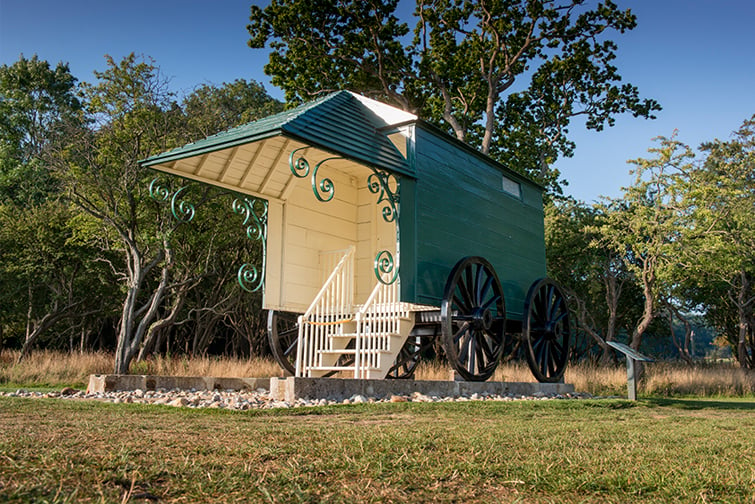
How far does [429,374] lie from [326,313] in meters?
4.84

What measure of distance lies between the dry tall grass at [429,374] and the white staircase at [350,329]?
4098 millimetres

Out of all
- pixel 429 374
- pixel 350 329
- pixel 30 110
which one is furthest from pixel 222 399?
pixel 30 110

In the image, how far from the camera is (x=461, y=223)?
9.55m

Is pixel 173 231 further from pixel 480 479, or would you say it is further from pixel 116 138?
pixel 480 479

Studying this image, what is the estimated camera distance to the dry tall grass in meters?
13.3

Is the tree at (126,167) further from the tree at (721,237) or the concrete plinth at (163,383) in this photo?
the tree at (721,237)

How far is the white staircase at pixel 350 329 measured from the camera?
8.10 m

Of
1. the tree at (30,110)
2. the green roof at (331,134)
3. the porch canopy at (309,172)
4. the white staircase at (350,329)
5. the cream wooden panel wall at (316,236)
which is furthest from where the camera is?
the tree at (30,110)

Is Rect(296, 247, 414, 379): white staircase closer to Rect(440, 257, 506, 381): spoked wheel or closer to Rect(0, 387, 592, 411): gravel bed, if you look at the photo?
Rect(440, 257, 506, 381): spoked wheel

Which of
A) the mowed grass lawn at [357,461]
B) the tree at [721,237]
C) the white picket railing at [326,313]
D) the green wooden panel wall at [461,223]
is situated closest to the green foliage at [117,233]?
the white picket railing at [326,313]

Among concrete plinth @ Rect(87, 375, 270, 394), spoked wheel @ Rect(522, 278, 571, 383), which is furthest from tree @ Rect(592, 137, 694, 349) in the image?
concrete plinth @ Rect(87, 375, 270, 394)

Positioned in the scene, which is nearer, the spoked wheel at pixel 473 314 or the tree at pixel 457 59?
the spoked wheel at pixel 473 314

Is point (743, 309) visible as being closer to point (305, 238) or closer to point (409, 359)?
point (409, 359)

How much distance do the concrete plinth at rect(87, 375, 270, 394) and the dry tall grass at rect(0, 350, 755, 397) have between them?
3.96m
